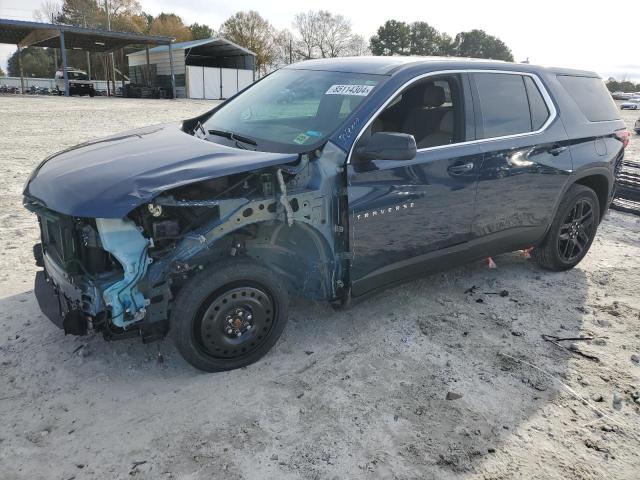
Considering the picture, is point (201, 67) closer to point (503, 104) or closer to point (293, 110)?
point (293, 110)

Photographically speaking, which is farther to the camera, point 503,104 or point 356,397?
point 503,104

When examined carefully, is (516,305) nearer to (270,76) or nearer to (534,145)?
(534,145)

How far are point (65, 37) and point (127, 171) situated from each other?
115ft

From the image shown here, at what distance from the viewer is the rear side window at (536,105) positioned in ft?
14.1

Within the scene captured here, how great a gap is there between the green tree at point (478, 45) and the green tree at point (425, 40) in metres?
3.16

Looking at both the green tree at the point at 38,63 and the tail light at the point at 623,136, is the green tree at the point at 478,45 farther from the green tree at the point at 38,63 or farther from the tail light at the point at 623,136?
the tail light at the point at 623,136

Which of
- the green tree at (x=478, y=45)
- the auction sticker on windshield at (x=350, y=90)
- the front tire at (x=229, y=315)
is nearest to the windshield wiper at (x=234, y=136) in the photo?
the auction sticker on windshield at (x=350, y=90)

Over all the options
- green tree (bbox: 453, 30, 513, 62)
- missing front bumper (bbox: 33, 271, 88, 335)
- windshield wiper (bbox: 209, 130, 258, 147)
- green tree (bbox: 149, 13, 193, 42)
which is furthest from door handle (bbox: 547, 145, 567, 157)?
green tree (bbox: 453, 30, 513, 62)

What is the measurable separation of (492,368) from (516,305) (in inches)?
43.8

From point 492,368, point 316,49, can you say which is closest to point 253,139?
point 492,368

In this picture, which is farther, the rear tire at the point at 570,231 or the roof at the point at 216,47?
the roof at the point at 216,47

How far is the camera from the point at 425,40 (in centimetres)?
7075

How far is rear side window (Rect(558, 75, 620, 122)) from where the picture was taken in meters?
4.68

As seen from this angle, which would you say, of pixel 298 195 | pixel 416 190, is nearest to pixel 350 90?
pixel 416 190
